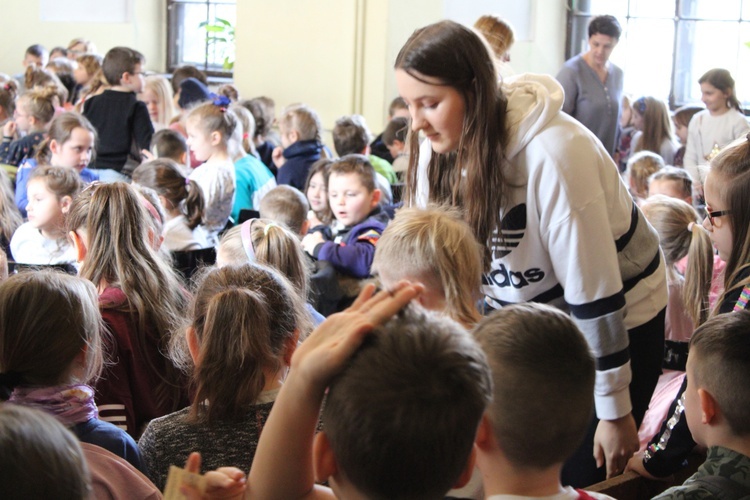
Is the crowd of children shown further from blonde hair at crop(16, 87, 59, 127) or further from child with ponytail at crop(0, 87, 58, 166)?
blonde hair at crop(16, 87, 59, 127)

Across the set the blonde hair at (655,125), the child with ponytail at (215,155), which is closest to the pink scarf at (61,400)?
the child with ponytail at (215,155)

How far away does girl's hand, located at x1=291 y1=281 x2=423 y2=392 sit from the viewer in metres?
1.09

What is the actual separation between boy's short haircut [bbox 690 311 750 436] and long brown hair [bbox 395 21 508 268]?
55cm

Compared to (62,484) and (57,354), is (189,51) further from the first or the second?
(62,484)

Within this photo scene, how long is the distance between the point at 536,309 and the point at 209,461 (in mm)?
761

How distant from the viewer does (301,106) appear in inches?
230

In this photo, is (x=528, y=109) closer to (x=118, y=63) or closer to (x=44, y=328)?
(x=44, y=328)

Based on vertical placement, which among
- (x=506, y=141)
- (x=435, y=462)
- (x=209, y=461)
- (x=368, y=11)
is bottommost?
(x=209, y=461)

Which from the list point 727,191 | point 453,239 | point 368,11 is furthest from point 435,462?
point 368,11

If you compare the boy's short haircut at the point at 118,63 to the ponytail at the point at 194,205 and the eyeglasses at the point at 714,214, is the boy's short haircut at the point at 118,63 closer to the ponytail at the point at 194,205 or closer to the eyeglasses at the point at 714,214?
the ponytail at the point at 194,205

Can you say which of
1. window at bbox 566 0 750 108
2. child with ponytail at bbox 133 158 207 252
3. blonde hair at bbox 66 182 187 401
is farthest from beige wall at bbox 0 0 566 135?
blonde hair at bbox 66 182 187 401

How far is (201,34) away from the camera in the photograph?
11.0 m

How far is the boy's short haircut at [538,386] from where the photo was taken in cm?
139

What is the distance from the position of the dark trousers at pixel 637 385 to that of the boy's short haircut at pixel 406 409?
3.84 ft
